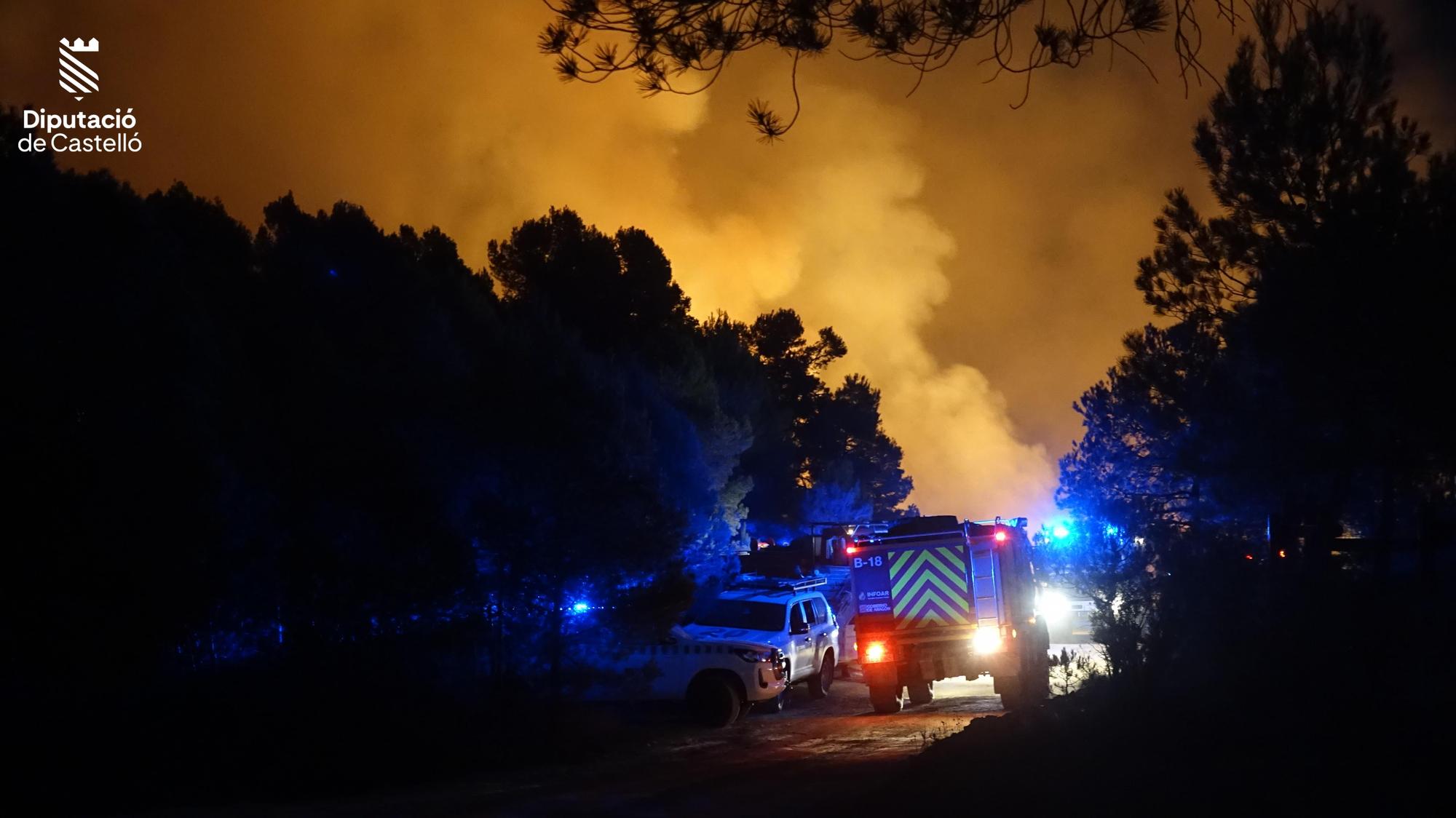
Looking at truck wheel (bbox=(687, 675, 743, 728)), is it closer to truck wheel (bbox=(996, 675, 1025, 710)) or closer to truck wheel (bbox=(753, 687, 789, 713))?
truck wheel (bbox=(753, 687, 789, 713))

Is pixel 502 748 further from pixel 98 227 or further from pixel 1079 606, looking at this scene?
pixel 1079 606

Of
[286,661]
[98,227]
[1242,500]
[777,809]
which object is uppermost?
[98,227]

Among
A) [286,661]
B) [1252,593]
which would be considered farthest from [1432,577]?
[286,661]

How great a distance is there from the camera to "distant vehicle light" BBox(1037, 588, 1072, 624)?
65.1ft

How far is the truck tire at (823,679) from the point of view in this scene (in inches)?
847

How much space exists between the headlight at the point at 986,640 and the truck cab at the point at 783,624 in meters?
3.15

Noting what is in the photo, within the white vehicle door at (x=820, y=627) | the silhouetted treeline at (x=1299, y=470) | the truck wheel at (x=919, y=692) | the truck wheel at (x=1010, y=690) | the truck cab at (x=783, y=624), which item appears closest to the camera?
the silhouetted treeline at (x=1299, y=470)

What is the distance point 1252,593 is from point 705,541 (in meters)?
20.9

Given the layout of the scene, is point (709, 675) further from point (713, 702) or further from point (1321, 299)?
point (1321, 299)

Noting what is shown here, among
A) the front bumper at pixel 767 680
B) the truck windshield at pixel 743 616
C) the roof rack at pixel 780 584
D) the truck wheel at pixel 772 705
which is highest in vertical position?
the roof rack at pixel 780 584

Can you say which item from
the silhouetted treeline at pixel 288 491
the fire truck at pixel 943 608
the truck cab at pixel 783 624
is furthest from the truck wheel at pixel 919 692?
the silhouetted treeline at pixel 288 491

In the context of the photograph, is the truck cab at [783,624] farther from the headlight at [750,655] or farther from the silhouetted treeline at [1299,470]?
the silhouetted treeline at [1299,470]

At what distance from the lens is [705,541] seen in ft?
103

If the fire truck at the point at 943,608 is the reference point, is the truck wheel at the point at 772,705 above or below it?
below
